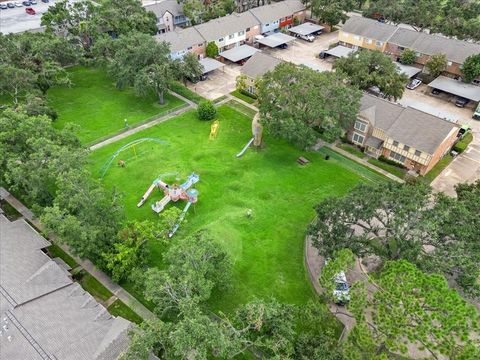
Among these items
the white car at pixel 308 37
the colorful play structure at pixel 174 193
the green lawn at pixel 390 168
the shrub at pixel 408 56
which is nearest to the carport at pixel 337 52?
the white car at pixel 308 37

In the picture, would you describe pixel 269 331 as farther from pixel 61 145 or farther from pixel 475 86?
pixel 475 86

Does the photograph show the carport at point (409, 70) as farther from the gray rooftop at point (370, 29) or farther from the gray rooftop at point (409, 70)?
the gray rooftop at point (370, 29)

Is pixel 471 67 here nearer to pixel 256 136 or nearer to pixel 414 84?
pixel 414 84

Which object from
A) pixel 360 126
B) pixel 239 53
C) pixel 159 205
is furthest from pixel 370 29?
pixel 159 205

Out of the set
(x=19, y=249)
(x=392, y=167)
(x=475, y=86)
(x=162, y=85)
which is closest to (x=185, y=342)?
(x=19, y=249)

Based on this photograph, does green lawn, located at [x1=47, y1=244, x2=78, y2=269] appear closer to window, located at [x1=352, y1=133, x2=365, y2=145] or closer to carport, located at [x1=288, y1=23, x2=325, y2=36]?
window, located at [x1=352, y1=133, x2=365, y2=145]
